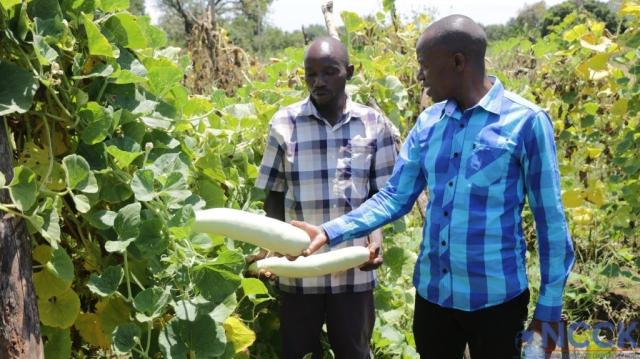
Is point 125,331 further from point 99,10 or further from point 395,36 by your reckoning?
point 395,36

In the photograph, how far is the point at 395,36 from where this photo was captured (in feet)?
13.7

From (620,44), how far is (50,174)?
272 centimetres

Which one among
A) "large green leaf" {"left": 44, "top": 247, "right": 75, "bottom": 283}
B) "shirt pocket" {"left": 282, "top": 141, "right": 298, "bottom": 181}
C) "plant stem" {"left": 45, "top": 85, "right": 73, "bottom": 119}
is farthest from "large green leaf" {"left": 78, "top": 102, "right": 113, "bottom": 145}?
"shirt pocket" {"left": 282, "top": 141, "right": 298, "bottom": 181}

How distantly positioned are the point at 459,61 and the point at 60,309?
45.2 inches

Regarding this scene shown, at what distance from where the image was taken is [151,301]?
4.78 feet

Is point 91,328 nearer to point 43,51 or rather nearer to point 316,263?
point 316,263

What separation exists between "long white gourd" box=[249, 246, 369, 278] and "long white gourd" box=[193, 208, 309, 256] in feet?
0.35

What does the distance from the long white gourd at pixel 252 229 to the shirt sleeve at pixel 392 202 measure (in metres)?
0.15

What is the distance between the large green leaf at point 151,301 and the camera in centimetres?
144

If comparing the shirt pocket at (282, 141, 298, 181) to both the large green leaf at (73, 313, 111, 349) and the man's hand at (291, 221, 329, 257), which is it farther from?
the large green leaf at (73, 313, 111, 349)

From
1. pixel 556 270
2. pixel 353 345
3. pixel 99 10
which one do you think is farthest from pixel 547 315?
pixel 99 10

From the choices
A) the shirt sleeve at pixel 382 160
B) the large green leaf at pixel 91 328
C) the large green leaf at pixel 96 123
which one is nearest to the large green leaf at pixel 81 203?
the large green leaf at pixel 96 123

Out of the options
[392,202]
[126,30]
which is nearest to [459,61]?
[392,202]

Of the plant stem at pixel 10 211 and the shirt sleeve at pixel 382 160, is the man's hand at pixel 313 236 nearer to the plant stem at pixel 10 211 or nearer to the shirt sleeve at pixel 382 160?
the shirt sleeve at pixel 382 160
